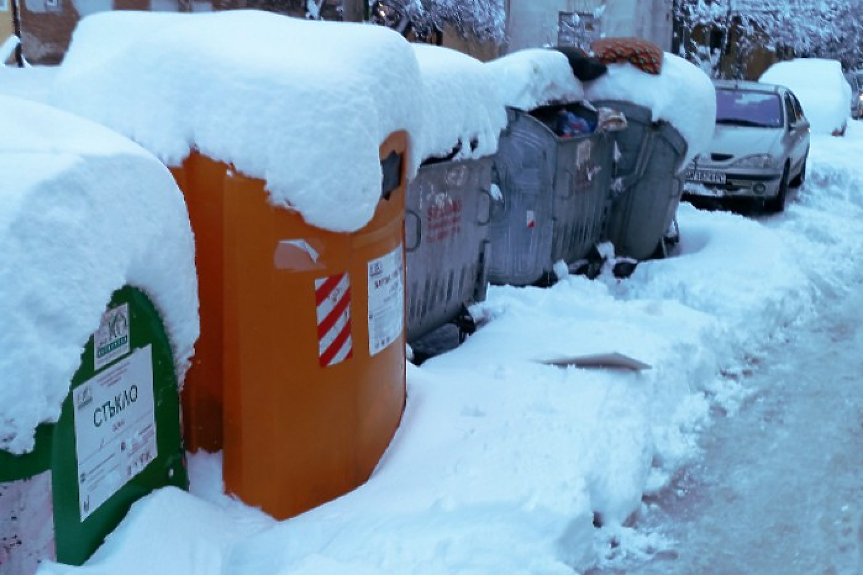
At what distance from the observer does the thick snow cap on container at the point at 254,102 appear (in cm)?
342

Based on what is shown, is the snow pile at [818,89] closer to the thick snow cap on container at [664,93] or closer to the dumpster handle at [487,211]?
the thick snow cap on container at [664,93]

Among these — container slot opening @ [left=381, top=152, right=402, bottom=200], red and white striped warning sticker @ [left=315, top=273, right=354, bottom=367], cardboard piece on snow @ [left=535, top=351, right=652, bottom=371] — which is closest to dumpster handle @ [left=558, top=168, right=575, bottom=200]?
cardboard piece on snow @ [left=535, top=351, right=652, bottom=371]

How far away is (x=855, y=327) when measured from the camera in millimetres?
7730

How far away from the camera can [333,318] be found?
12.2ft

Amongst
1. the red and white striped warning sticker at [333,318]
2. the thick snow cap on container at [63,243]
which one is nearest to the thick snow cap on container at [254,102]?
the red and white striped warning sticker at [333,318]

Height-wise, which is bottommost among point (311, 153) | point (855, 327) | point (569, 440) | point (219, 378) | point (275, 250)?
point (855, 327)

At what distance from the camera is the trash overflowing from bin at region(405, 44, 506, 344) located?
18.2ft

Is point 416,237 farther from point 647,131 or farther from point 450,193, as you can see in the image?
point 647,131

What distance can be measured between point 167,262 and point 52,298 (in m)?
0.70

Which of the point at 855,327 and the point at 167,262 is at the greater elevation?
the point at 167,262

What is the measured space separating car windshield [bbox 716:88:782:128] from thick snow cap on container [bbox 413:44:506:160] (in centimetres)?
817

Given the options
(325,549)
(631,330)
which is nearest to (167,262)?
(325,549)

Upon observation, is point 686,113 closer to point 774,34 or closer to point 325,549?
point 325,549

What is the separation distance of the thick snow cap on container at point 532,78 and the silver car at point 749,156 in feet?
14.8
